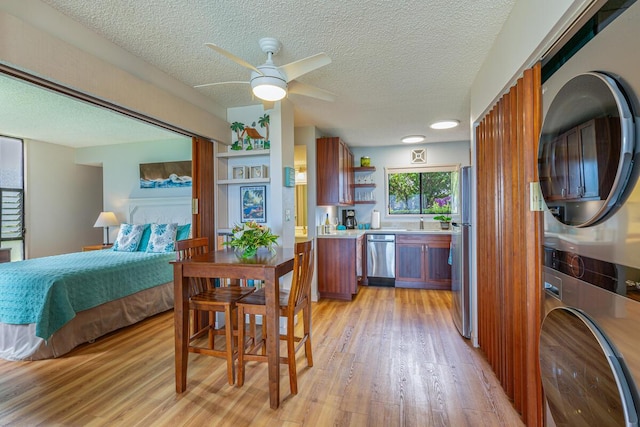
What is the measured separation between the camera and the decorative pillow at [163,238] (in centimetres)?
410

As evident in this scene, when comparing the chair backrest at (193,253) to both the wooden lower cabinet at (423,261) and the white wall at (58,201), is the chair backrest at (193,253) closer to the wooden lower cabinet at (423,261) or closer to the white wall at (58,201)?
the wooden lower cabinet at (423,261)

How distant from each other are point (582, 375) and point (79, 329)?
355 centimetres

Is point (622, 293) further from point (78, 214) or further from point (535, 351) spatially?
point (78, 214)

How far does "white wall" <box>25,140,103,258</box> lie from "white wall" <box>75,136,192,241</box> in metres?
0.58

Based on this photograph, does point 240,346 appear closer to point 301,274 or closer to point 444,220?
point 301,274

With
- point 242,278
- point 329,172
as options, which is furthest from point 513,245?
point 329,172

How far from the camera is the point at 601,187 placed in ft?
3.26

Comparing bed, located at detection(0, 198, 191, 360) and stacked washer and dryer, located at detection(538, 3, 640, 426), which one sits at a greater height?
stacked washer and dryer, located at detection(538, 3, 640, 426)

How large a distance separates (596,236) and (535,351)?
29.0 inches

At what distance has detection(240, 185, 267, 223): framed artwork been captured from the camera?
10.8 feet

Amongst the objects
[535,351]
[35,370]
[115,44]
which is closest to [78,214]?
[35,370]

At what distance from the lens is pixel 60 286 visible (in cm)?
255

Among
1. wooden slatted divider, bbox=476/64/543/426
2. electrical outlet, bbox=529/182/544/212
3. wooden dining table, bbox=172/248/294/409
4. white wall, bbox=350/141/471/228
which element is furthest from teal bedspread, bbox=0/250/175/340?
white wall, bbox=350/141/471/228

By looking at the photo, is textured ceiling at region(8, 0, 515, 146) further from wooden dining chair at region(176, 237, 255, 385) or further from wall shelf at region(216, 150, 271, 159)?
wooden dining chair at region(176, 237, 255, 385)
